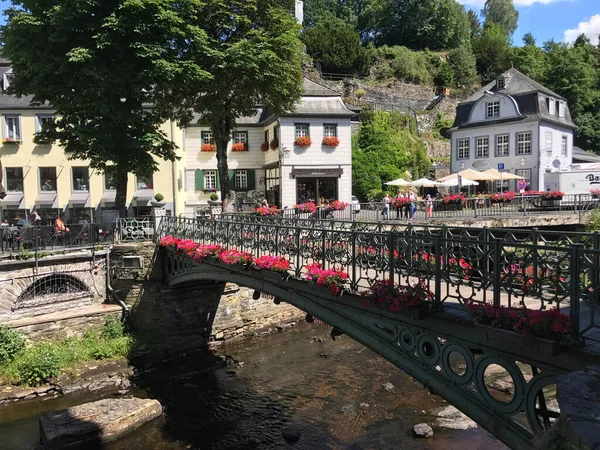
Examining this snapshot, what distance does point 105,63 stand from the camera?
673 inches

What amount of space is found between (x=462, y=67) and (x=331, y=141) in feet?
118

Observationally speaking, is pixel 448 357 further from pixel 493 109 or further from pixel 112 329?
pixel 493 109

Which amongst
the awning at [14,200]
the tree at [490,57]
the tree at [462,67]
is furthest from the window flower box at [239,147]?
the tree at [490,57]

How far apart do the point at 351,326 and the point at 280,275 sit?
225cm

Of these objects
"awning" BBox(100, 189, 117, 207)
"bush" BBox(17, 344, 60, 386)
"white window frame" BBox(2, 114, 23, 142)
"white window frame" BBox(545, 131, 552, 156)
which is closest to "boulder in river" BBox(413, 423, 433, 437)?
"bush" BBox(17, 344, 60, 386)

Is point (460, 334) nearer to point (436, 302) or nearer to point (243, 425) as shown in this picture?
point (436, 302)

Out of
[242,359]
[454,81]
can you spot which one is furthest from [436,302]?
[454,81]

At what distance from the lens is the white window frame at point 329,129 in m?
31.3

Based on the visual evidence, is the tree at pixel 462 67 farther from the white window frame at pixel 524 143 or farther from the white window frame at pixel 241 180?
the white window frame at pixel 241 180

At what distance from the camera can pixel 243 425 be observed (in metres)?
12.9

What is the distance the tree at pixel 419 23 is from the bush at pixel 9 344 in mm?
61581

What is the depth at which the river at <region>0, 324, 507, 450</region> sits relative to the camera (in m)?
11.8

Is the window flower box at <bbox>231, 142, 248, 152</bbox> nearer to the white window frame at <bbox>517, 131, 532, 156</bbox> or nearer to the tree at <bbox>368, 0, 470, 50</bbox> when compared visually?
the white window frame at <bbox>517, 131, 532, 156</bbox>

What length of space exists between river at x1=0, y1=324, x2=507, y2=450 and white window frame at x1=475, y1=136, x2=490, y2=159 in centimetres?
2658
